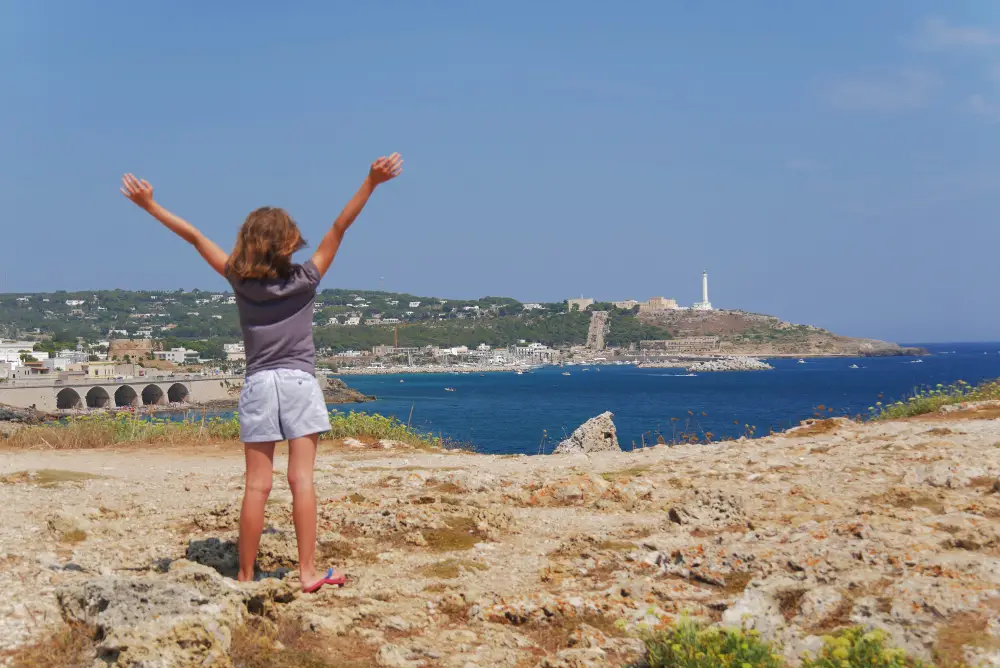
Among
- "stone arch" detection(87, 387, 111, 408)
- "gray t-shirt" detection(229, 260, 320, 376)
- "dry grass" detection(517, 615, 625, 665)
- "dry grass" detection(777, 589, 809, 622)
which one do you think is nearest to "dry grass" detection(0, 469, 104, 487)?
"gray t-shirt" detection(229, 260, 320, 376)

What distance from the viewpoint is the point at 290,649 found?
3.52 m

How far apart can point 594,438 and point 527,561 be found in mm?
10507

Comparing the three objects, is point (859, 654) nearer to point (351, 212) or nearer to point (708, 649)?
point (708, 649)

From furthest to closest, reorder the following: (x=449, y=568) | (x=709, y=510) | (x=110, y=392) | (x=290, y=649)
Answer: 1. (x=110, y=392)
2. (x=709, y=510)
3. (x=449, y=568)
4. (x=290, y=649)

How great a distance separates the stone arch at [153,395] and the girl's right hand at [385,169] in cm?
9496

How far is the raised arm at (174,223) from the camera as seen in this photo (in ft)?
15.2

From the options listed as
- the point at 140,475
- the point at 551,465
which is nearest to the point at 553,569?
the point at 551,465

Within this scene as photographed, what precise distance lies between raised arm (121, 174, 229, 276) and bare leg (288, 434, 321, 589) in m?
1.07

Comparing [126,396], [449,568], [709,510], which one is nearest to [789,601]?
[449,568]

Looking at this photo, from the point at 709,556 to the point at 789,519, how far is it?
4.57 ft

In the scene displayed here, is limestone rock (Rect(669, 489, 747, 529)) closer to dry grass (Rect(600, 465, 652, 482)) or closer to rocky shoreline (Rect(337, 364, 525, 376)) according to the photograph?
dry grass (Rect(600, 465, 652, 482))

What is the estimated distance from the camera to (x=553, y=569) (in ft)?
15.8

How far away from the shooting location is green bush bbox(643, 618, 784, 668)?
3055mm

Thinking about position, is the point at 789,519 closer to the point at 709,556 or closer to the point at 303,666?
the point at 709,556
